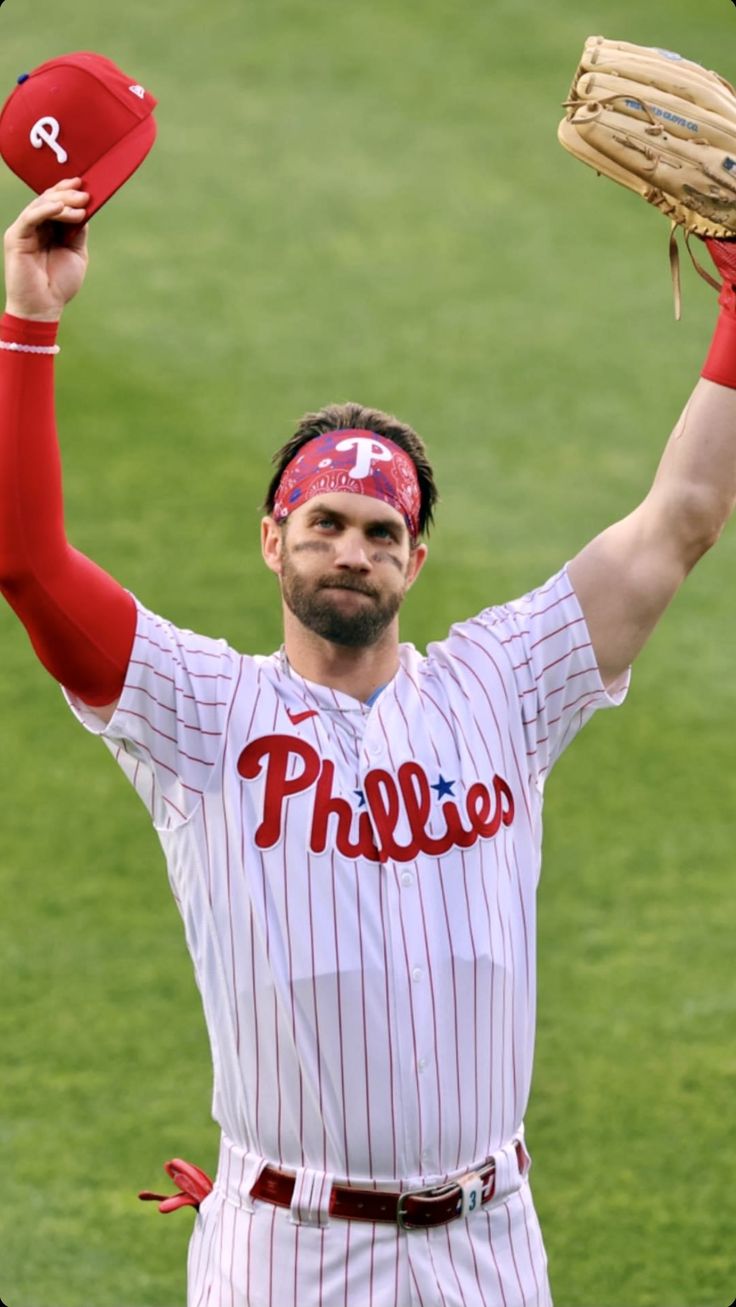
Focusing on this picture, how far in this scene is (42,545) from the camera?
3.18 m

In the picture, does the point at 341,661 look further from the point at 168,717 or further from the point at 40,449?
the point at 40,449

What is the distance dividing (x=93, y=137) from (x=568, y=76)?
10492mm

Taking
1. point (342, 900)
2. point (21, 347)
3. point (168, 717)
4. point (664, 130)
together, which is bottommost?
point (342, 900)

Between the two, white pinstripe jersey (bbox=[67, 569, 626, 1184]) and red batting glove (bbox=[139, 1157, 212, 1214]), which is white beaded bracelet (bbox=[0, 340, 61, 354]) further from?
red batting glove (bbox=[139, 1157, 212, 1214])

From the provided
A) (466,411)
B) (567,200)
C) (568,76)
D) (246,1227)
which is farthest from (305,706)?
(568,76)

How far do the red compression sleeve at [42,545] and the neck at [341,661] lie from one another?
0.41 m

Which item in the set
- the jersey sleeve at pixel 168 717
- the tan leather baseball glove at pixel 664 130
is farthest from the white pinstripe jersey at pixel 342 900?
the tan leather baseball glove at pixel 664 130

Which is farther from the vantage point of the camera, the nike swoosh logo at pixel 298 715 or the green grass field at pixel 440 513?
the green grass field at pixel 440 513

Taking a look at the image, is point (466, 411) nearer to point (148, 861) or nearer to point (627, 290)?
point (627, 290)

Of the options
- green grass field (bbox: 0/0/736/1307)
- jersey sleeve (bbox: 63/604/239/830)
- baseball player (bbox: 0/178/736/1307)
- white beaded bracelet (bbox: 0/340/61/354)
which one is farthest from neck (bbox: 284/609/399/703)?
green grass field (bbox: 0/0/736/1307)

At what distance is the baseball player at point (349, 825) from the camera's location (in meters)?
→ 3.31

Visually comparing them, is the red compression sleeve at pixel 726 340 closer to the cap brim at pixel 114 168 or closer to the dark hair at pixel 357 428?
the dark hair at pixel 357 428

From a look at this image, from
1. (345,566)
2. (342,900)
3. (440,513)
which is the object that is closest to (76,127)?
(345,566)

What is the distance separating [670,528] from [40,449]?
1.14 meters
